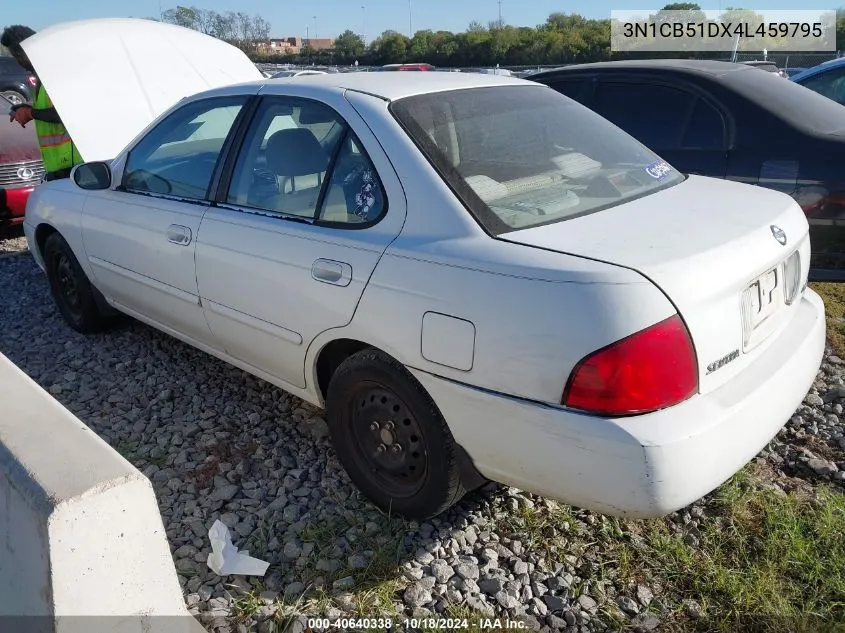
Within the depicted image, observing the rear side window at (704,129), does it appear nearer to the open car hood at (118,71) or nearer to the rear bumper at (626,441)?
the rear bumper at (626,441)

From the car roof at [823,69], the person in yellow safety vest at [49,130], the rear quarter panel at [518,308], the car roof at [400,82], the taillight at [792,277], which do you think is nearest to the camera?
the rear quarter panel at [518,308]

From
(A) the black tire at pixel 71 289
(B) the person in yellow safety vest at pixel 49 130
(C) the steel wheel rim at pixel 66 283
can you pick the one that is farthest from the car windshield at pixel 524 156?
(B) the person in yellow safety vest at pixel 49 130

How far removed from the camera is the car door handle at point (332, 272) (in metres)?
2.56

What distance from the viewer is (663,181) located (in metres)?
2.89

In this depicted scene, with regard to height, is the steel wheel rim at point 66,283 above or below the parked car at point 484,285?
below

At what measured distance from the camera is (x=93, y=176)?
13.3ft

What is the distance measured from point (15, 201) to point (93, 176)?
3790 mm

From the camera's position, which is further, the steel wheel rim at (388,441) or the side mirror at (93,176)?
the side mirror at (93,176)

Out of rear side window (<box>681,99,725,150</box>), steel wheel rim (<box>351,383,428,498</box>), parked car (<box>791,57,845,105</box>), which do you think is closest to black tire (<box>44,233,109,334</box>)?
steel wheel rim (<box>351,383,428,498</box>)

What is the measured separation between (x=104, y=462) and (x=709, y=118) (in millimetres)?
4157

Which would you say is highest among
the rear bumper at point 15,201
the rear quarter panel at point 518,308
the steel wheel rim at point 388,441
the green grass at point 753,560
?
the rear quarter panel at point 518,308

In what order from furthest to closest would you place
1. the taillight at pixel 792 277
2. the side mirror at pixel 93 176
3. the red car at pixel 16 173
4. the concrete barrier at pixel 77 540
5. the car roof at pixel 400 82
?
the red car at pixel 16 173, the side mirror at pixel 93 176, the car roof at pixel 400 82, the taillight at pixel 792 277, the concrete barrier at pixel 77 540

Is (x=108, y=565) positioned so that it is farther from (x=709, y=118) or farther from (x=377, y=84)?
(x=709, y=118)

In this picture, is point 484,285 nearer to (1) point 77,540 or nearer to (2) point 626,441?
(2) point 626,441
